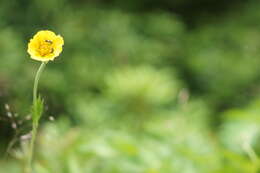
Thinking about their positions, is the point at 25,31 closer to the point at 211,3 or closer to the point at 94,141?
the point at 94,141

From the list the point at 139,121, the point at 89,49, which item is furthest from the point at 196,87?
the point at 139,121

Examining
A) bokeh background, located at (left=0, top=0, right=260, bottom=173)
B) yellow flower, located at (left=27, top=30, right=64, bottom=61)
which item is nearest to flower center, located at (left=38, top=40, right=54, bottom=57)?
yellow flower, located at (left=27, top=30, right=64, bottom=61)

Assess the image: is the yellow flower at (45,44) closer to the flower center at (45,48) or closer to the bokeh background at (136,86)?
the flower center at (45,48)

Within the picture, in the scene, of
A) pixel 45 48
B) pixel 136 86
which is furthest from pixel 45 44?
pixel 136 86

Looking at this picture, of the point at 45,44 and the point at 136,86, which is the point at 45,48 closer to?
the point at 45,44

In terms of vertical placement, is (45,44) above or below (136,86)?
below

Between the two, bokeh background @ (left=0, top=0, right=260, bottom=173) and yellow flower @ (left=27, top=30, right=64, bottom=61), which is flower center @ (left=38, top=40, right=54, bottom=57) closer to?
yellow flower @ (left=27, top=30, right=64, bottom=61)

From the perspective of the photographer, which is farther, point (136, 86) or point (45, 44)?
point (136, 86)
